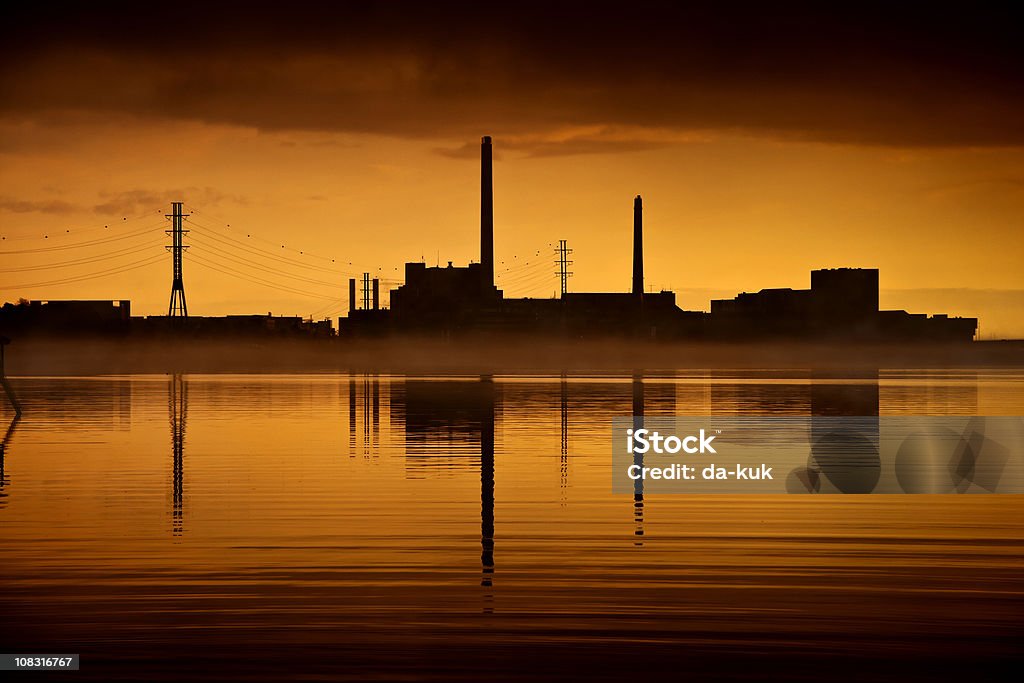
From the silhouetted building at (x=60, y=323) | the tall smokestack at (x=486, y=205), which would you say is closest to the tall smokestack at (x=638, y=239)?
the tall smokestack at (x=486, y=205)

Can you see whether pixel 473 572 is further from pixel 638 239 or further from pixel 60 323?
pixel 60 323

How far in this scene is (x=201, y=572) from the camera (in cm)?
1394

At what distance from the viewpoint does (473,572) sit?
13859mm

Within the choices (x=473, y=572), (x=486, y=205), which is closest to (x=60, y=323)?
(x=486, y=205)

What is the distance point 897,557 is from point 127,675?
8845 mm

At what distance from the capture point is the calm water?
10.4 m

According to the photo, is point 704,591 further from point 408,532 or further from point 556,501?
point 556,501

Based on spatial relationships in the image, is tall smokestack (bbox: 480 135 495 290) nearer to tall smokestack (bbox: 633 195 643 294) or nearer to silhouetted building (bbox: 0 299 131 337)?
tall smokestack (bbox: 633 195 643 294)

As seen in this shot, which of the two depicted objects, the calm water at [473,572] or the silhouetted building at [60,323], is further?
the silhouetted building at [60,323]

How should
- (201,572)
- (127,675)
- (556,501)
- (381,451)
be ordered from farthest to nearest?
(381,451)
(556,501)
(201,572)
(127,675)

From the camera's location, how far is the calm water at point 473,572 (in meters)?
10.4

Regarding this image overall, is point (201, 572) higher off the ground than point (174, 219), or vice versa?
point (174, 219)

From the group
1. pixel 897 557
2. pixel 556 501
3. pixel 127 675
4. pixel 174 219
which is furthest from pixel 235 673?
pixel 174 219

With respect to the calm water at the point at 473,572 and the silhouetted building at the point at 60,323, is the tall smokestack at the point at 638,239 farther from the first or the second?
the calm water at the point at 473,572
